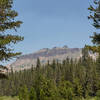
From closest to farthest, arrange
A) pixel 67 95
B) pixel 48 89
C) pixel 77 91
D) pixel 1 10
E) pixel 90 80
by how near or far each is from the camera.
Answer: pixel 1 10, pixel 48 89, pixel 67 95, pixel 77 91, pixel 90 80

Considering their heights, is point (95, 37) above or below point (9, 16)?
below

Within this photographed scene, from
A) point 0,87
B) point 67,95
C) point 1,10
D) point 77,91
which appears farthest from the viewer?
point 0,87

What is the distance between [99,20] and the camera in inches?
727

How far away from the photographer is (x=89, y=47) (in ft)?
55.3

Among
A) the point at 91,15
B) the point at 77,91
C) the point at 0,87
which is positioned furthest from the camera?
the point at 0,87

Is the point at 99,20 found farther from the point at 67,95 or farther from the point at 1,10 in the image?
the point at 67,95

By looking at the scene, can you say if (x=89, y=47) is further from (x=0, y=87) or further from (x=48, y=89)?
(x=0, y=87)

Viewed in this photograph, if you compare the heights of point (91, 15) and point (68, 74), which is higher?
point (91, 15)

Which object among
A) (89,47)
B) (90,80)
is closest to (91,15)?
(89,47)

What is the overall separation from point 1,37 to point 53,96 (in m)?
45.1

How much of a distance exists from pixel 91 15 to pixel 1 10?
721cm

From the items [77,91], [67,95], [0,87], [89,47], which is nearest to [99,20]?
[89,47]

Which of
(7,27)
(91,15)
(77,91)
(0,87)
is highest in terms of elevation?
(91,15)

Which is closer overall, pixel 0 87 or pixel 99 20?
pixel 99 20
